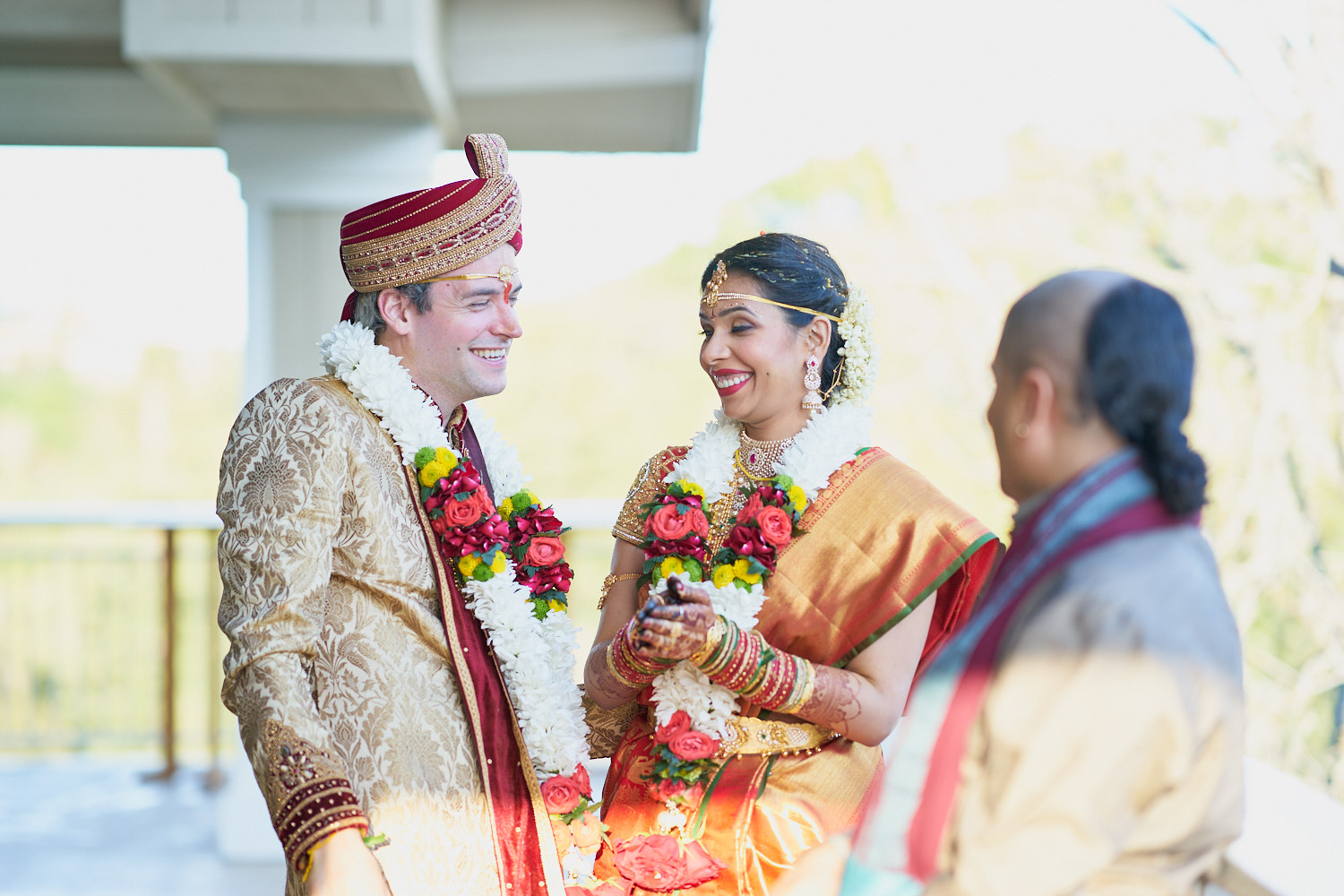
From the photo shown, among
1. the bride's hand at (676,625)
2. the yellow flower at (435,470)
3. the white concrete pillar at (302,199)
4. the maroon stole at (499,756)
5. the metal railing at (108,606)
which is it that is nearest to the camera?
the bride's hand at (676,625)

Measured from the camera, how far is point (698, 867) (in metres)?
1.86

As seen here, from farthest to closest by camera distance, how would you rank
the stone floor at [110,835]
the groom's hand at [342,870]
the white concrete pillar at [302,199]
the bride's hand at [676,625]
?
1. the white concrete pillar at [302,199]
2. the stone floor at [110,835]
3. the bride's hand at [676,625]
4. the groom's hand at [342,870]

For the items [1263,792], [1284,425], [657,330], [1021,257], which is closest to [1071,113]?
[1021,257]

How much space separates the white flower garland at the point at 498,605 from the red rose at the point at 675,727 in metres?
0.16

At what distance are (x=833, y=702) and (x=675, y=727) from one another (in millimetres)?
296

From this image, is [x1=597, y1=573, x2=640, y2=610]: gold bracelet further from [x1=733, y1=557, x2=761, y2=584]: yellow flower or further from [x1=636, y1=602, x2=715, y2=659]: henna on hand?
[x1=636, y1=602, x2=715, y2=659]: henna on hand

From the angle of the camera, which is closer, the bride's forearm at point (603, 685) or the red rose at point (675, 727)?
the red rose at point (675, 727)

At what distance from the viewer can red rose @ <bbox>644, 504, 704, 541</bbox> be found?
6.58 ft

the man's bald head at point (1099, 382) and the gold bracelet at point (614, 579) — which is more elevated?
the man's bald head at point (1099, 382)

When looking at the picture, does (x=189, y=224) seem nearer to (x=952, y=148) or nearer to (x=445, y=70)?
(x=952, y=148)

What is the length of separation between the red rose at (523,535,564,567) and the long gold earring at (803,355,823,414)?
56 centimetres

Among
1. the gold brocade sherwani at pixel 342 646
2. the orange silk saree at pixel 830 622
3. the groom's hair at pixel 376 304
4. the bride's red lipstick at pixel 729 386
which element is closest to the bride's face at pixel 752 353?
the bride's red lipstick at pixel 729 386

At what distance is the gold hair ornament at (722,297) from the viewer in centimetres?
205

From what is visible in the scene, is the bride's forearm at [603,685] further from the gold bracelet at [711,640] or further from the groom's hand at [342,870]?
the groom's hand at [342,870]
